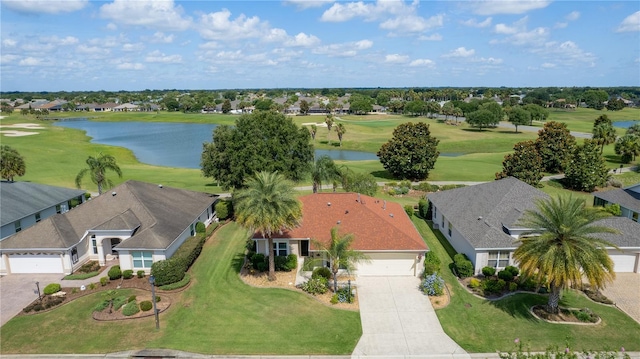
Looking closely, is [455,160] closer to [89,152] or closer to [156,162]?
[156,162]

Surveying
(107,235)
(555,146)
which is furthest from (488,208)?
(555,146)

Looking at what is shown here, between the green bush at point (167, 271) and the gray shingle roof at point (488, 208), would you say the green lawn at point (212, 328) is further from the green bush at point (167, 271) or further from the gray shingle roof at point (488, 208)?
the gray shingle roof at point (488, 208)

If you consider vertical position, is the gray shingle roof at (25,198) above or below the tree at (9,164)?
below

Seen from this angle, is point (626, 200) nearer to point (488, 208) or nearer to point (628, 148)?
point (488, 208)

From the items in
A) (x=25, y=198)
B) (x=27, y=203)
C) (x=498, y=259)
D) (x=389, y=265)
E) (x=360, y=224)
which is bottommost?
Answer: (x=389, y=265)

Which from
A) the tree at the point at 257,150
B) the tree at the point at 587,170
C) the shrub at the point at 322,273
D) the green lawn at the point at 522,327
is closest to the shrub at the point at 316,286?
the shrub at the point at 322,273

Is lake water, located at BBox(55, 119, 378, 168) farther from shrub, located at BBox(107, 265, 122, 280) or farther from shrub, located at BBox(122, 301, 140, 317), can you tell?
shrub, located at BBox(122, 301, 140, 317)
